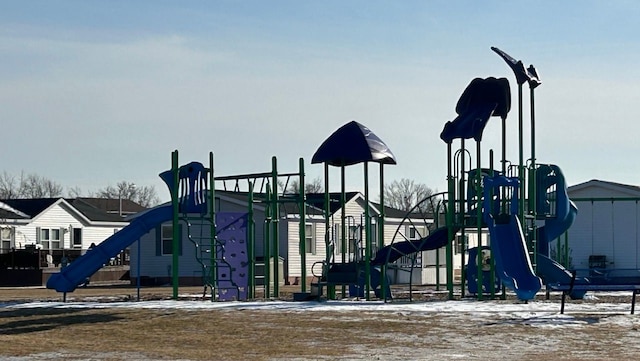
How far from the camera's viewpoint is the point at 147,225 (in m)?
33.1

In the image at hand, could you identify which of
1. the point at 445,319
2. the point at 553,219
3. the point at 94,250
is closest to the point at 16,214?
the point at 94,250

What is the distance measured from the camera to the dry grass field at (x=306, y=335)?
18.5m

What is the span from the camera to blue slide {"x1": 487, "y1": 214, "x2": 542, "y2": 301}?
1086 inches

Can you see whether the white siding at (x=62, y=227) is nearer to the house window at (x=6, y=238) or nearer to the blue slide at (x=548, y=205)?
the house window at (x=6, y=238)

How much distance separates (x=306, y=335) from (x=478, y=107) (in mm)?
11974

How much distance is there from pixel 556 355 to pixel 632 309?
6898 millimetres

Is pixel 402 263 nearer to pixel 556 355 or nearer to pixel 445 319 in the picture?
pixel 445 319

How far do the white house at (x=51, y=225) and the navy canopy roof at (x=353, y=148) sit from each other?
97.4 feet

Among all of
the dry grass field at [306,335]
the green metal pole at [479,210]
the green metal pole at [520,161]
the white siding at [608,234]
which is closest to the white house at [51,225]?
the white siding at [608,234]

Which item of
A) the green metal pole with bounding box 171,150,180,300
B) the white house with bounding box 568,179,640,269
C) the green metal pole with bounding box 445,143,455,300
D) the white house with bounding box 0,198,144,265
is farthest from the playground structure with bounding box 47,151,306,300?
the white house with bounding box 0,198,144,265

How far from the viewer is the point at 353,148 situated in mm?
31172

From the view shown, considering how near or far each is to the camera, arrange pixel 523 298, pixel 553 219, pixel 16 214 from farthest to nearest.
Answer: pixel 16 214, pixel 553 219, pixel 523 298

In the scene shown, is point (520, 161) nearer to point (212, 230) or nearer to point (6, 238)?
point (212, 230)

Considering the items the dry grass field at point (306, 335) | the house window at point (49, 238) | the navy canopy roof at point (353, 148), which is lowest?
the dry grass field at point (306, 335)
